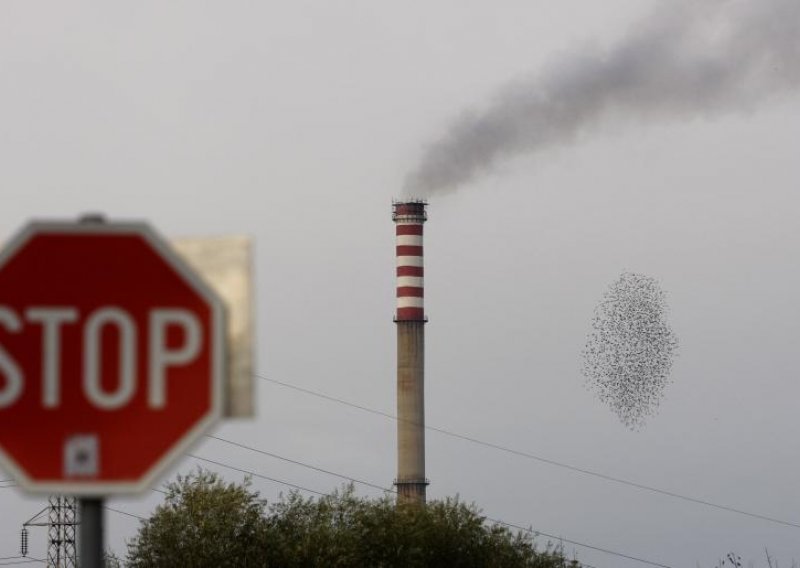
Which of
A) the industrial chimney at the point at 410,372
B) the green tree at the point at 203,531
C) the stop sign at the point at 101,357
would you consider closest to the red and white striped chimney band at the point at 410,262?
the industrial chimney at the point at 410,372

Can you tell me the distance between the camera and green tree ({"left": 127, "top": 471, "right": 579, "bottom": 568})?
259ft

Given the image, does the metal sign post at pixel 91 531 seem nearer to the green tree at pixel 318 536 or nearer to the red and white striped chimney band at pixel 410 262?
the green tree at pixel 318 536

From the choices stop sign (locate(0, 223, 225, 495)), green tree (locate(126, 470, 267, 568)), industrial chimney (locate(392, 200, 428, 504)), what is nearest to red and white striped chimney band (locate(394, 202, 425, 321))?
industrial chimney (locate(392, 200, 428, 504))

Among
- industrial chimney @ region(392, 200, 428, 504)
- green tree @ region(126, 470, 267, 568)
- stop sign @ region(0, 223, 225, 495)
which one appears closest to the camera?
stop sign @ region(0, 223, 225, 495)

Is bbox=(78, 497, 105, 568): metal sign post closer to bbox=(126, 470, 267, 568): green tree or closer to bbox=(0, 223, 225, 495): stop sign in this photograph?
bbox=(0, 223, 225, 495): stop sign

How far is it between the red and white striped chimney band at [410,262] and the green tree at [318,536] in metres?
20.2

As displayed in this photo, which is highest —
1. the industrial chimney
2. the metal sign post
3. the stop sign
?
Answer: the industrial chimney

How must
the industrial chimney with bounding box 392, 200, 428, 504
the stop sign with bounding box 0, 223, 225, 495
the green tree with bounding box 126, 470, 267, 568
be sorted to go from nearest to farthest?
1. the stop sign with bounding box 0, 223, 225, 495
2. the green tree with bounding box 126, 470, 267, 568
3. the industrial chimney with bounding box 392, 200, 428, 504

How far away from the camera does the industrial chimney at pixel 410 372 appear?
107 metres

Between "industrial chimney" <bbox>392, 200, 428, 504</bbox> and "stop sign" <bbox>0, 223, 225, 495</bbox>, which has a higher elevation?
"industrial chimney" <bbox>392, 200, 428, 504</bbox>

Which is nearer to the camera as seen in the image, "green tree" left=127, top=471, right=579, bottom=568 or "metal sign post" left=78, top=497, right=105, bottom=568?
"metal sign post" left=78, top=497, right=105, bottom=568

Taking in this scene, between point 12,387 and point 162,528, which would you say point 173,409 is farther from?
point 162,528

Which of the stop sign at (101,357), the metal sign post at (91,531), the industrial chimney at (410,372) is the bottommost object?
the metal sign post at (91,531)

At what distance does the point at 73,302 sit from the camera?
5.26 m
